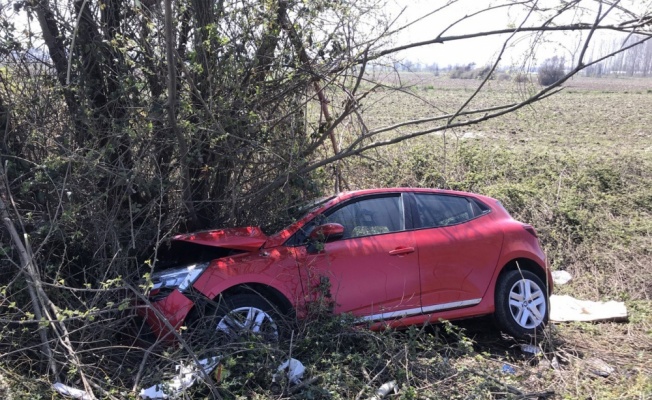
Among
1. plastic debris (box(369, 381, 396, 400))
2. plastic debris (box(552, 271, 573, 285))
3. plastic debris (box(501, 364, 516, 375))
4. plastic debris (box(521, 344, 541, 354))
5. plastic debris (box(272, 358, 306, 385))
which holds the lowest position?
plastic debris (box(552, 271, 573, 285))

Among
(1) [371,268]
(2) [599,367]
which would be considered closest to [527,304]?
(2) [599,367]

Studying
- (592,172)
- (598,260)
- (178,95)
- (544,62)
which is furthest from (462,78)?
(592,172)

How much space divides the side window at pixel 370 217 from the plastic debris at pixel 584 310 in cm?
255

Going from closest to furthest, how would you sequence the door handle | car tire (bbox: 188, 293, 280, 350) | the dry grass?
1. car tire (bbox: 188, 293, 280, 350)
2. the dry grass
3. the door handle

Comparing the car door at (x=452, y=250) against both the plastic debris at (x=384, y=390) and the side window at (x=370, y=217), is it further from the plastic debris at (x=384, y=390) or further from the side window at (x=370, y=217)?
the plastic debris at (x=384, y=390)

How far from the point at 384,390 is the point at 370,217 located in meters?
1.82

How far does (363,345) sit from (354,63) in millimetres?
2921

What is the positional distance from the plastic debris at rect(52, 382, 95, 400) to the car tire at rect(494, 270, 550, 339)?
3916 millimetres

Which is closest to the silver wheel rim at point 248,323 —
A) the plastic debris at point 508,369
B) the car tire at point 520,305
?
the plastic debris at point 508,369

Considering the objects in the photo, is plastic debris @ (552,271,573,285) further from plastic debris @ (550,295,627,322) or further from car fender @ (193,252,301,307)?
car fender @ (193,252,301,307)

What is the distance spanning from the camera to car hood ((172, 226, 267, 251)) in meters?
5.38

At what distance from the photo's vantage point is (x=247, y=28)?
19.6 feet

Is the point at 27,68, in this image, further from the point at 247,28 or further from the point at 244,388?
the point at 244,388

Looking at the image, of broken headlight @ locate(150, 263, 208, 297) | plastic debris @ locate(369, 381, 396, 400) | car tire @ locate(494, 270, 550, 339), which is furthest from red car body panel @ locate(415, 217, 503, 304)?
broken headlight @ locate(150, 263, 208, 297)
